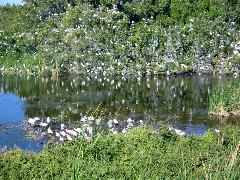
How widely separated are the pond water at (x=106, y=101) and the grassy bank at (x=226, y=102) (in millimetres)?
351

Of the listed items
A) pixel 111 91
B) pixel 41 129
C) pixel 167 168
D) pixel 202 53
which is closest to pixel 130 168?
pixel 167 168

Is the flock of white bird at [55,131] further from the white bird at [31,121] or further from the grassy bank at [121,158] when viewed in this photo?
the grassy bank at [121,158]

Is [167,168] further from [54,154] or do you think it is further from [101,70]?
[101,70]

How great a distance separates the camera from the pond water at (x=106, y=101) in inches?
582

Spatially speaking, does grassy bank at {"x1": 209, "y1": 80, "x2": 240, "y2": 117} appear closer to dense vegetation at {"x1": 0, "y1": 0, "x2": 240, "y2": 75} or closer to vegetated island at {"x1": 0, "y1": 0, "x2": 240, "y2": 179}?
dense vegetation at {"x1": 0, "y1": 0, "x2": 240, "y2": 75}

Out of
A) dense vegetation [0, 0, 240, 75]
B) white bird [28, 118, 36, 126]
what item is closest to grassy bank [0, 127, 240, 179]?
white bird [28, 118, 36, 126]

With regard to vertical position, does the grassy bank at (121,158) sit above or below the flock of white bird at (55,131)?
above

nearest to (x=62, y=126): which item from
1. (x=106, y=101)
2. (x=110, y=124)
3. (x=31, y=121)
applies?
(x=31, y=121)

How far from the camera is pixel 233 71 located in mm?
25047

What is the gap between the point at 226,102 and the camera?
611 inches

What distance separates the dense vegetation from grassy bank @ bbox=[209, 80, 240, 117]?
924 cm

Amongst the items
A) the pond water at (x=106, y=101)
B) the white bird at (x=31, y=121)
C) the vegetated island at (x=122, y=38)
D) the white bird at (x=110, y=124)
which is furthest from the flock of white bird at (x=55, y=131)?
the vegetated island at (x=122, y=38)

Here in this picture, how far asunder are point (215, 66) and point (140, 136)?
55.8ft

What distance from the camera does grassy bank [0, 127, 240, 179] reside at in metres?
7.59
